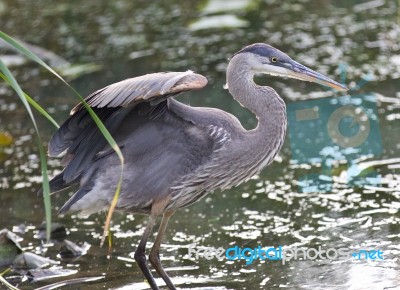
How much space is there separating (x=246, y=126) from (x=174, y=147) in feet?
Answer: 7.80

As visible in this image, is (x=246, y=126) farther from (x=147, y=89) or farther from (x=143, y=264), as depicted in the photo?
(x=147, y=89)

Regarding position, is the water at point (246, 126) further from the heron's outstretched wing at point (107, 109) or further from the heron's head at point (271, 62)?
the heron's head at point (271, 62)

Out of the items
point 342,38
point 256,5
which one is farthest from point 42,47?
point 342,38

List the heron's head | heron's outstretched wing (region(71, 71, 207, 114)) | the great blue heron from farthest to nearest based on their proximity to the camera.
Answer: the heron's head
the great blue heron
heron's outstretched wing (region(71, 71, 207, 114))

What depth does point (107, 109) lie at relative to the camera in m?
4.75

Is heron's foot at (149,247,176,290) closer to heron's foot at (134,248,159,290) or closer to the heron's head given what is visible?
heron's foot at (134,248,159,290)

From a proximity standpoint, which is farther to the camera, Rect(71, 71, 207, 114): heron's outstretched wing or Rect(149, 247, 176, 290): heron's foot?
Rect(149, 247, 176, 290): heron's foot

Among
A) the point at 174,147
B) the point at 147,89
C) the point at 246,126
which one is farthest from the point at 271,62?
the point at 246,126

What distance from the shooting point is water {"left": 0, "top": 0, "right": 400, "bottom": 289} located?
17.0 ft

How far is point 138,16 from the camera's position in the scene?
997 cm

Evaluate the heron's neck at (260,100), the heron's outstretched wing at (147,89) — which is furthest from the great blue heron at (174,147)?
the heron's outstretched wing at (147,89)

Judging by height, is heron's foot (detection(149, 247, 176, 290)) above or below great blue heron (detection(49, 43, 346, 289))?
below

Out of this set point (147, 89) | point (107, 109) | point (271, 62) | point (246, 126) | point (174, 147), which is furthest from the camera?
point (246, 126)

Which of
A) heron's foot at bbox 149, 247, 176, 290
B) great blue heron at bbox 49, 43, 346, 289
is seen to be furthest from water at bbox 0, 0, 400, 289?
great blue heron at bbox 49, 43, 346, 289
